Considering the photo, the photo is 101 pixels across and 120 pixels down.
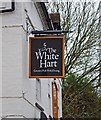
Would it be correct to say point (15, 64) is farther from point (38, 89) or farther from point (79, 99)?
point (79, 99)

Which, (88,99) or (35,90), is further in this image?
(88,99)

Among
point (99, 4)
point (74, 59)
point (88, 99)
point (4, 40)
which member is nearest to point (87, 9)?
point (99, 4)

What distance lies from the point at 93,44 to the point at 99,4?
7.65 ft

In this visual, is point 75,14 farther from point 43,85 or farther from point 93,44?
point 43,85

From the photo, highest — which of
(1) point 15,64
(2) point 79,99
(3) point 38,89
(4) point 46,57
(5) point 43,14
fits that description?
(5) point 43,14

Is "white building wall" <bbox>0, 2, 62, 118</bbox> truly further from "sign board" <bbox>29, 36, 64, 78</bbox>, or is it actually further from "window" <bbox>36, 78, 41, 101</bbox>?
"window" <bbox>36, 78, 41, 101</bbox>

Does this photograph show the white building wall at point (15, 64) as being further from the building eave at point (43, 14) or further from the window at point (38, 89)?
the building eave at point (43, 14)

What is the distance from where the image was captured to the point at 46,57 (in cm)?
1166

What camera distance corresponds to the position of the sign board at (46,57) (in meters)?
11.5

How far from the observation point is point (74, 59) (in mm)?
28141

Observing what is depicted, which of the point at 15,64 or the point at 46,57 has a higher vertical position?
the point at 46,57

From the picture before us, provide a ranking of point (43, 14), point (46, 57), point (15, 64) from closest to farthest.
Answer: point (15, 64)
point (46, 57)
point (43, 14)

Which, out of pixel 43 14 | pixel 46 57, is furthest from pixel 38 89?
pixel 46 57

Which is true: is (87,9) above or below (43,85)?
above
